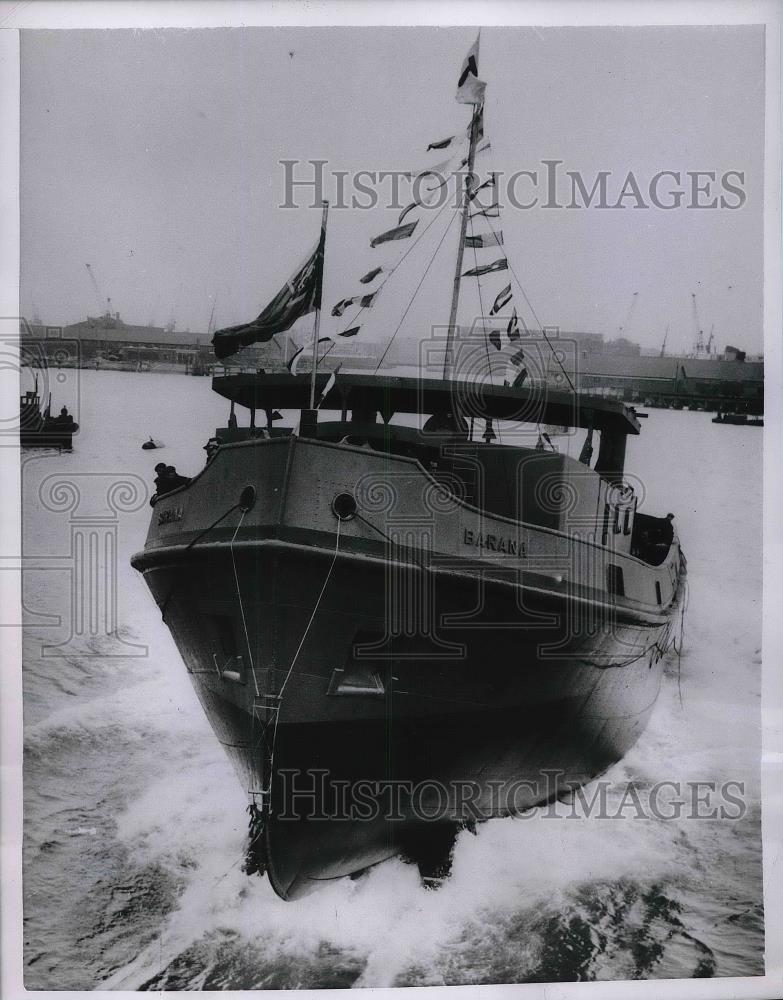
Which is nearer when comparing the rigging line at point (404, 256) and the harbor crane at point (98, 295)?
the harbor crane at point (98, 295)

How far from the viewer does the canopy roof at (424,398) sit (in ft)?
12.4

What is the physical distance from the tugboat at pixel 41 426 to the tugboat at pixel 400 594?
1.61 ft

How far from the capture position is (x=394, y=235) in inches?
145

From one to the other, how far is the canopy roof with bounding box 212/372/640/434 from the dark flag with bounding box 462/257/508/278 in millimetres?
491

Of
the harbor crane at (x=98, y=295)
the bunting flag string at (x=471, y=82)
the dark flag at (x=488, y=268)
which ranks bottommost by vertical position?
the harbor crane at (x=98, y=295)

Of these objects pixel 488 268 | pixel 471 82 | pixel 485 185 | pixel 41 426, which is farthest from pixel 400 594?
pixel 471 82

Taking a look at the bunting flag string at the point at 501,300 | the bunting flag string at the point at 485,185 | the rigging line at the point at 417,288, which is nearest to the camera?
the bunting flag string at the point at 485,185

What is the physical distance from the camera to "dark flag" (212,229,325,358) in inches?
139

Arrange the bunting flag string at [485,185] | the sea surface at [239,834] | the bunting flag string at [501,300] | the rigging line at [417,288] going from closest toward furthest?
1. the sea surface at [239,834]
2. the bunting flag string at [485,185]
3. the rigging line at [417,288]
4. the bunting flag string at [501,300]

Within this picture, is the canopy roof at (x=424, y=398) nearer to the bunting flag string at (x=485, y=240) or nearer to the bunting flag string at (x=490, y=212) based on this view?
the bunting flag string at (x=485, y=240)

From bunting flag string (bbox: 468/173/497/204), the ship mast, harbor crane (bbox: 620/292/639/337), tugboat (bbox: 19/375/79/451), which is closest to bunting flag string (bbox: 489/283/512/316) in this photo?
the ship mast

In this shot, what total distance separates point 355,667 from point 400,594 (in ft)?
1.18

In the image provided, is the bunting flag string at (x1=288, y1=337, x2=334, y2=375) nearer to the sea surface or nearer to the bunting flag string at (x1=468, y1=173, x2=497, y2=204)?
the sea surface

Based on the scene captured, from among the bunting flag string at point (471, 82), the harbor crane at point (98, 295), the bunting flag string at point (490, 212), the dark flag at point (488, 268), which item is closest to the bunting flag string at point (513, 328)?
the dark flag at point (488, 268)
